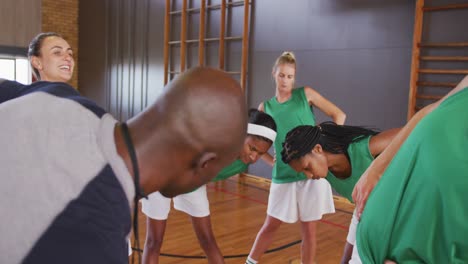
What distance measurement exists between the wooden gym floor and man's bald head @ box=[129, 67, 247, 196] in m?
2.53

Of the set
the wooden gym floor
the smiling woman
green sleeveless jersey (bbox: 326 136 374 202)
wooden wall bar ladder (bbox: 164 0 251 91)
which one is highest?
wooden wall bar ladder (bbox: 164 0 251 91)

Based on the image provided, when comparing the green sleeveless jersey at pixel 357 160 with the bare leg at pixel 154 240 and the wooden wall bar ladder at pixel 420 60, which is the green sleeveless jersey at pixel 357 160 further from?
the wooden wall bar ladder at pixel 420 60

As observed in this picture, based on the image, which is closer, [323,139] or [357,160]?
[357,160]

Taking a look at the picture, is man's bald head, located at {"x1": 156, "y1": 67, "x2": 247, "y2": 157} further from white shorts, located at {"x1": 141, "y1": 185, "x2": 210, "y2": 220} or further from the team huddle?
white shorts, located at {"x1": 141, "y1": 185, "x2": 210, "y2": 220}

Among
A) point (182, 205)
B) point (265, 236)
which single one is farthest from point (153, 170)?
point (265, 236)

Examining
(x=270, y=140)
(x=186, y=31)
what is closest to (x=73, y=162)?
(x=270, y=140)

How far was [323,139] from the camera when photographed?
2.18 metres

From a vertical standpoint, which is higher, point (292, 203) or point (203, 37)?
point (203, 37)

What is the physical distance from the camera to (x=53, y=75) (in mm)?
2662

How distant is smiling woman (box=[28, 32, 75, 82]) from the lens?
8.70 ft

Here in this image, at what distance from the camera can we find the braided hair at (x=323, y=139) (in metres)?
2.15

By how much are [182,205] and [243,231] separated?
4.60ft

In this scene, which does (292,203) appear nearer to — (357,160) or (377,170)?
(357,160)

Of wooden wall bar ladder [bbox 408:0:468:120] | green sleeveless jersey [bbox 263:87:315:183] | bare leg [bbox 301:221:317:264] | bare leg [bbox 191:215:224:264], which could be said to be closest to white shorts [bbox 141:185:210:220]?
bare leg [bbox 191:215:224:264]
